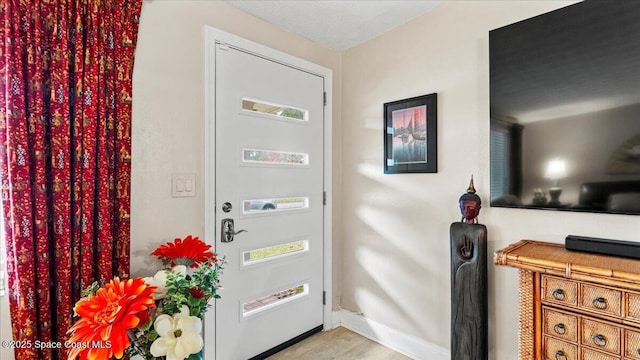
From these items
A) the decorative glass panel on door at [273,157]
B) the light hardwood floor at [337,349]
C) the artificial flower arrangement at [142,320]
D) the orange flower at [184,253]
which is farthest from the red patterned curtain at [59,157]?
the light hardwood floor at [337,349]

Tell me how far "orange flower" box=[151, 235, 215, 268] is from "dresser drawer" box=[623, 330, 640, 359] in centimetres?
183

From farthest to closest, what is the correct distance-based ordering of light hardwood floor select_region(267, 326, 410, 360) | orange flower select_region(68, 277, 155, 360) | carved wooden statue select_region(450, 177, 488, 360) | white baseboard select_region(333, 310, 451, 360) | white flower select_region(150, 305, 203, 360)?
light hardwood floor select_region(267, 326, 410, 360), white baseboard select_region(333, 310, 451, 360), carved wooden statue select_region(450, 177, 488, 360), white flower select_region(150, 305, 203, 360), orange flower select_region(68, 277, 155, 360)

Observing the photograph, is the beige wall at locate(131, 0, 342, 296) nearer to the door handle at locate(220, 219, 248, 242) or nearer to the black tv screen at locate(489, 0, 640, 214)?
the door handle at locate(220, 219, 248, 242)

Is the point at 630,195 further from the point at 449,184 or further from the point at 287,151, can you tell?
the point at 287,151

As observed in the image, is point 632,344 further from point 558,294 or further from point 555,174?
point 555,174

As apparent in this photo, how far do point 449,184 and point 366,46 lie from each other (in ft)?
4.45

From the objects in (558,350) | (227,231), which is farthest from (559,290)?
(227,231)

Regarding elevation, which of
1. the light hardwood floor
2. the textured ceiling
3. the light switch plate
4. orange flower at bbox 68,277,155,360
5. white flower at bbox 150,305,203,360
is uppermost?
the textured ceiling

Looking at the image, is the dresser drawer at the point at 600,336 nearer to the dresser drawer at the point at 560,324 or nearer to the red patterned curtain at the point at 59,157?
the dresser drawer at the point at 560,324

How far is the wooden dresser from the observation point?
1238 mm

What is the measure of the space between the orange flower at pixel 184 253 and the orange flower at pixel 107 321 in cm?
52

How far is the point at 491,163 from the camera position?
6.18 feet

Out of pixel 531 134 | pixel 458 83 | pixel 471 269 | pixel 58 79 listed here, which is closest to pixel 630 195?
pixel 531 134

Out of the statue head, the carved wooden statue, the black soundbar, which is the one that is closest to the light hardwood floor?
the carved wooden statue
